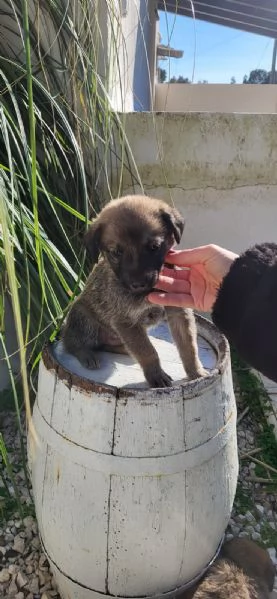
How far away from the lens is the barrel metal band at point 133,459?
4.36 feet

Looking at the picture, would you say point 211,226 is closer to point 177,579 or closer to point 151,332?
point 151,332

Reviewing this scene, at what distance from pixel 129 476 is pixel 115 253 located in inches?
27.7

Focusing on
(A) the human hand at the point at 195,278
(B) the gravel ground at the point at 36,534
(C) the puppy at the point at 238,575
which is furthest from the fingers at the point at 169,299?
(B) the gravel ground at the point at 36,534

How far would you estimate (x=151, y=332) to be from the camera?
6.72 ft

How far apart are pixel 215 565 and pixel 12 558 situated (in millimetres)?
783

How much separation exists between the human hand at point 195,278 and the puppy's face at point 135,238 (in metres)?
0.08

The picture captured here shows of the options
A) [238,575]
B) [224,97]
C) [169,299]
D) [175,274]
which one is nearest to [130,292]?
[169,299]

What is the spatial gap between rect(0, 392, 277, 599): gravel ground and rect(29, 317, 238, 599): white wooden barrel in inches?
12.1

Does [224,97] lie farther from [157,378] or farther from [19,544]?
[19,544]

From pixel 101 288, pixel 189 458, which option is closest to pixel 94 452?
pixel 189 458

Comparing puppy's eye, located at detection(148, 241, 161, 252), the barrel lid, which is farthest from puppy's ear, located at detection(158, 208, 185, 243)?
the barrel lid

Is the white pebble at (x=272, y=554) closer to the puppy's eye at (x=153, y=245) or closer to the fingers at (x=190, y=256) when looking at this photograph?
the fingers at (x=190, y=256)

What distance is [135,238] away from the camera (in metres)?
1.56

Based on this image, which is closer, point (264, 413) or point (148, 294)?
point (148, 294)
